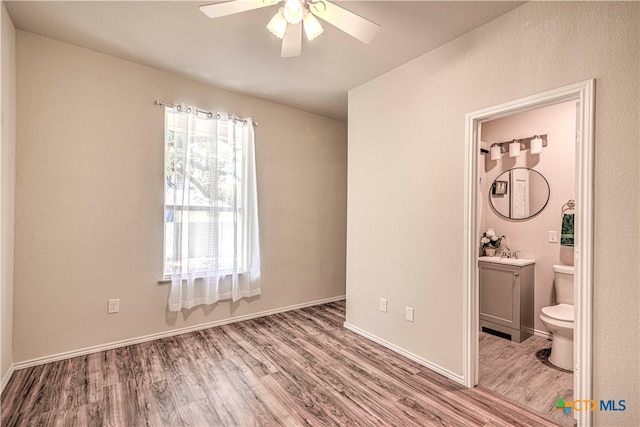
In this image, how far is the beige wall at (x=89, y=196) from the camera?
236cm

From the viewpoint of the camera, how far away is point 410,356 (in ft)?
8.60

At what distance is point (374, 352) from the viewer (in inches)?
108

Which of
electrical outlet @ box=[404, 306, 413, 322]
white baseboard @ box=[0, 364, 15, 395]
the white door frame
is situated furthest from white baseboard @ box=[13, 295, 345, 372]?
the white door frame

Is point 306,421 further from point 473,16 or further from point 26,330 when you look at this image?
point 473,16


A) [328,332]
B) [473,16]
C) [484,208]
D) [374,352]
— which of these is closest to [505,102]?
[473,16]

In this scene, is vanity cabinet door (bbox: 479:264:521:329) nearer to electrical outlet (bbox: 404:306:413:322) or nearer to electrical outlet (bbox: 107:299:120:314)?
electrical outlet (bbox: 404:306:413:322)

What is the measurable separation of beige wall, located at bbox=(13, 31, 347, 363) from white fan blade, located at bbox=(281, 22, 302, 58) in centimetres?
162

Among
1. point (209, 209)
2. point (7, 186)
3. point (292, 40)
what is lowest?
point (209, 209)

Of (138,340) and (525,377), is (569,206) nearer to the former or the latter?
(525,377)

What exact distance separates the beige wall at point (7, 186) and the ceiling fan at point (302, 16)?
1.58m

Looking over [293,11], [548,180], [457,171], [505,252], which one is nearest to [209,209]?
[293,11]

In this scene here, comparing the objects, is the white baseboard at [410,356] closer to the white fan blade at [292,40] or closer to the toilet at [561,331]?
the toilet at [561,331]

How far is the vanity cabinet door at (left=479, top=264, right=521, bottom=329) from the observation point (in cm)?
300

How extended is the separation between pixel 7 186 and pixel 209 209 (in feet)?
4.86
